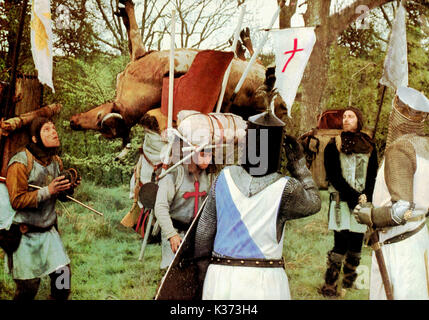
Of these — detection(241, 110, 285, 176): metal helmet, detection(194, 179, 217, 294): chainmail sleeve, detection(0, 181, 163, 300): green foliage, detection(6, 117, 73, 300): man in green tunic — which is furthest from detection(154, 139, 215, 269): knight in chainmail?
detection(241, 110, 285, 176): metal helmet

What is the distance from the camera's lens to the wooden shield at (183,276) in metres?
3.32

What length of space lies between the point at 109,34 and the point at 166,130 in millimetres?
1062

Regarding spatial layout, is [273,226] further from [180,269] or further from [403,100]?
[403,100]

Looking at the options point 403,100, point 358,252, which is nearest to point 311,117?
point 403,100

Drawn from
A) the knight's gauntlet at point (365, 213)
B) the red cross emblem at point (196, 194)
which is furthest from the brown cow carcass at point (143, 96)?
the knight's gauntlet at point (365, 213)

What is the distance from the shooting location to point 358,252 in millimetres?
4281

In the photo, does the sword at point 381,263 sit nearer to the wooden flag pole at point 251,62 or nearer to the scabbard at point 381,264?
the scabbard at point 381,264

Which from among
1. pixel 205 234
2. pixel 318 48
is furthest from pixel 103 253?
pixel 318 48

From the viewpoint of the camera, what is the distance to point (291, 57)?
4.21 metres

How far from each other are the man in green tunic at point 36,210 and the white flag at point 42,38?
1.46 feet

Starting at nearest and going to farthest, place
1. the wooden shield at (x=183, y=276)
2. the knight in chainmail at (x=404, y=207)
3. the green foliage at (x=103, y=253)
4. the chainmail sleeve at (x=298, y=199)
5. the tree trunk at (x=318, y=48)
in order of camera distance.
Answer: the chainmail sleeve at (x=298, y=199), the wooden shield at (x=183, y=276), the knight in chainmail at (x=404, y=207), the green foliage at (x=103, y=253), the tree trunk at (x=318, y=48)

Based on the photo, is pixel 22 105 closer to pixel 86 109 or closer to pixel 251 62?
pixel 86 109

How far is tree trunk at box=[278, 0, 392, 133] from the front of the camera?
442cm

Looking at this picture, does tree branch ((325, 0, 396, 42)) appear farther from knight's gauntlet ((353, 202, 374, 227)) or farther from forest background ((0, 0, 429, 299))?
knight's gauntlet ((353, 202, 374, 227))
